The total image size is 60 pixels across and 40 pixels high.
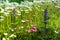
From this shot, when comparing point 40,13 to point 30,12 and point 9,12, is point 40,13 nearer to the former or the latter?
point 30,12

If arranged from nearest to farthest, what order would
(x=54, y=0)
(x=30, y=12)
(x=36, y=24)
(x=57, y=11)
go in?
(x=36, y=24) < (x=30, y=12) < (x=57, y=11) < (x=54, y=0)

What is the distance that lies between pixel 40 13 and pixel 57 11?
0.47 m

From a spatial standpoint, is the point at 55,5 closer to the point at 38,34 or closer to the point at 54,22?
the point at 54,22

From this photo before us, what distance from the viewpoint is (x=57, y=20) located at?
4.11m

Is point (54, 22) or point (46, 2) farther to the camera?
point (46, 2)

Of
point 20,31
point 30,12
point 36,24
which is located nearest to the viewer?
point 20,31

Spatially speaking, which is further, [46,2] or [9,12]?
[46,2]

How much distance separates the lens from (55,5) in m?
5.31

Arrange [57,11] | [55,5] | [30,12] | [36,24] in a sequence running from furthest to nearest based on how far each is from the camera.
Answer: [55,5], [57,11], [30,12], [36,24]

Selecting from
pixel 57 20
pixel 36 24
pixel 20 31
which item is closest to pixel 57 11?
pixel 57 20

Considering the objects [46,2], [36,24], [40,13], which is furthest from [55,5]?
[36,24]

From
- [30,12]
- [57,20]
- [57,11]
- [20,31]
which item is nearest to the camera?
[20,31]

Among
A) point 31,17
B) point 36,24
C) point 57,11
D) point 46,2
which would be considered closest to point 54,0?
point 46,2

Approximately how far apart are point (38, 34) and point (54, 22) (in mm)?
509
